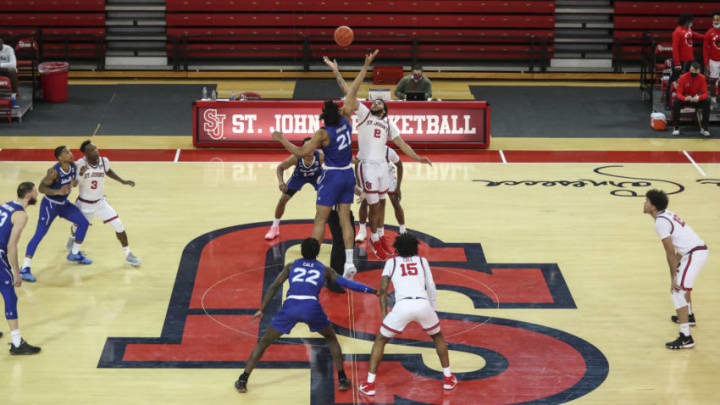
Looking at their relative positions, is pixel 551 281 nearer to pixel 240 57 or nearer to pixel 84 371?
pixel 84 371

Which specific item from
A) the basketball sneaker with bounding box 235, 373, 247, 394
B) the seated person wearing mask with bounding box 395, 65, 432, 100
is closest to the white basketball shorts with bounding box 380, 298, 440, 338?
the basketball sneaker with bounding box 235, 373, 247, 394

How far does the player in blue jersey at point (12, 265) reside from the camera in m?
9.60

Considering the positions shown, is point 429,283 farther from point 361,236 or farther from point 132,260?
point 132,260

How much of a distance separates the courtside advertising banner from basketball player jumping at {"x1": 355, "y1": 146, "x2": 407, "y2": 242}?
4954 mm

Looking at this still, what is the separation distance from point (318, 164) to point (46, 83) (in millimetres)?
11398

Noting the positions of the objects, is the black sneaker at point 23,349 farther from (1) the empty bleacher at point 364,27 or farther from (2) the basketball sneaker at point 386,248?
(1) the empty bleacher at point 364,27

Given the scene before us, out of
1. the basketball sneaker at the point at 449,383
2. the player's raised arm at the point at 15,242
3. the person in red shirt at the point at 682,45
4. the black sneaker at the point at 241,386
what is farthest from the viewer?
the person in red shirt at the point at 682,45

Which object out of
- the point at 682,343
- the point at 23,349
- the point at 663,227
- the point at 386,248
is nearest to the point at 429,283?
the point at 663,227

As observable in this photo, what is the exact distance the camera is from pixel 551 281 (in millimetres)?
12023

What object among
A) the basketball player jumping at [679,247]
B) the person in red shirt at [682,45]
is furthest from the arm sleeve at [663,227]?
the person in red shirt at [682,45]

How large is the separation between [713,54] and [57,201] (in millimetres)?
14577

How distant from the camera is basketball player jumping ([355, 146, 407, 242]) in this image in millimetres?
12586

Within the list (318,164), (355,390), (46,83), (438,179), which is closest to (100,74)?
(46,83)

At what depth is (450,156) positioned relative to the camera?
18.1 meters
